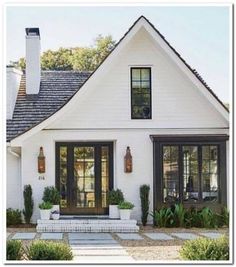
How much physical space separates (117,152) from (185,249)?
236 inches

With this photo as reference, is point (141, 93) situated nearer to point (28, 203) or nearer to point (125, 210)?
point (125, 210)

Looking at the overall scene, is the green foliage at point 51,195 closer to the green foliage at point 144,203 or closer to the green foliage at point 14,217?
the green foliage at point 14,217

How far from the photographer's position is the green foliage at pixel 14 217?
44.8 feet

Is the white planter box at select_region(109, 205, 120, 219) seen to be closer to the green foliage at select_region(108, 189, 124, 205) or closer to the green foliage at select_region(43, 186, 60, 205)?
the green foliage at select_region(108, 189, 124, 205)

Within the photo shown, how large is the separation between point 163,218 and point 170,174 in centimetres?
102

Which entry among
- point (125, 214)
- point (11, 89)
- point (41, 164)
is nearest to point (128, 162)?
point (125, 214)

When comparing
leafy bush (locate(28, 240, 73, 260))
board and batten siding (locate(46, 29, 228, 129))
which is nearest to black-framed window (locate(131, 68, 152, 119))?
board and batten siding (locate(46, 29, 228, 129))

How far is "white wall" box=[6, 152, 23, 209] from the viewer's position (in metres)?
14.3

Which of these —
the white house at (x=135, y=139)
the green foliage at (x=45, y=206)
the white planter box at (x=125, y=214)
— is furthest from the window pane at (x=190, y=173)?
the green foliage at (x=45, y=206)

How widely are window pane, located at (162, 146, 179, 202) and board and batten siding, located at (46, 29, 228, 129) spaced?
60 cm

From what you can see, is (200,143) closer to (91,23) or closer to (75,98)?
(75,98)

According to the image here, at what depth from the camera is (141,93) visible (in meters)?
14.1

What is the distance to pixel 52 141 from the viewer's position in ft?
46.0
